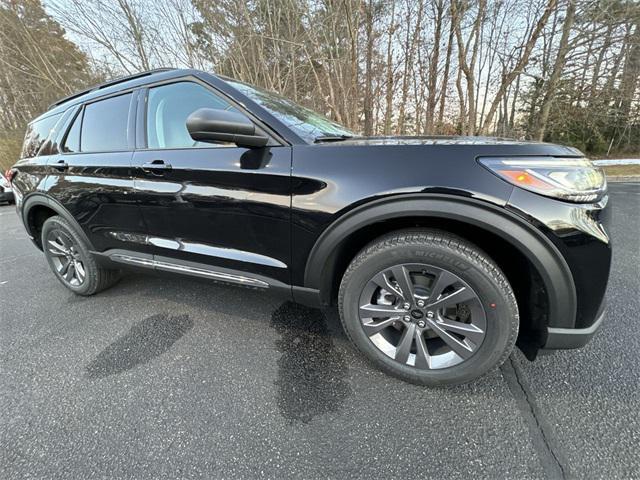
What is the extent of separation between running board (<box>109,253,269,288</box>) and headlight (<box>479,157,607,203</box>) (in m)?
1.36

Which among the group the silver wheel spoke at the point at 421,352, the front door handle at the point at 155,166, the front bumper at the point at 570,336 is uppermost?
the front door handle at the point at 155,166

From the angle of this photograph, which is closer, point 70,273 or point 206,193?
point 206,193

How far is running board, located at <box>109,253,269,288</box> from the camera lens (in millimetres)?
1799

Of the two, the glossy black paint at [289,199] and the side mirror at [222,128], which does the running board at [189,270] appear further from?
the side mirror at [222,128]

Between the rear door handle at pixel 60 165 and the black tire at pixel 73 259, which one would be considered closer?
the rear door handle at pixel 60 165

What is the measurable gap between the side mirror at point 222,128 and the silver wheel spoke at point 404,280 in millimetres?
950

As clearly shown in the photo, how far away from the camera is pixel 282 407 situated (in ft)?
4.92

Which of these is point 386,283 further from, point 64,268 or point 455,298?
point 64,268

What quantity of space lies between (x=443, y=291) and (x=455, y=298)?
6 centimetres

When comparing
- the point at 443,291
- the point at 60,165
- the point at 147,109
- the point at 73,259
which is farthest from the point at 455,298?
the point at 73,259

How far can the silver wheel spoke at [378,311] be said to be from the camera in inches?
60.6

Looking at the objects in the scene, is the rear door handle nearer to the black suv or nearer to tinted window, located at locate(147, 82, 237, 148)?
the black suv

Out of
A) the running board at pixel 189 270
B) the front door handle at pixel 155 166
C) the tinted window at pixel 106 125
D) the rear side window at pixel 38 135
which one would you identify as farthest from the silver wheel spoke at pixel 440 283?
the rear side window at pixel 38 135

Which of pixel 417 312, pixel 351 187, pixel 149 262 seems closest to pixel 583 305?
pixel 417 312
